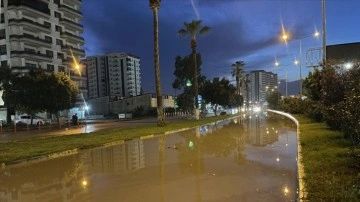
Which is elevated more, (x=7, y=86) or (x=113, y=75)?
(x=113, y=75)

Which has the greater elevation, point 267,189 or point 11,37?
point 11,37

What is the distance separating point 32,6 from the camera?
3349 inches

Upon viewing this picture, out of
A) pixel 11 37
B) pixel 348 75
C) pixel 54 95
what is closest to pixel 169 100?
pixel 11 37

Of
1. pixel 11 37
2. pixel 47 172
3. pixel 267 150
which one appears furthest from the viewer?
pixel 11 37

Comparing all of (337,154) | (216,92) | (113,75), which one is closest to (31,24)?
(216,92)

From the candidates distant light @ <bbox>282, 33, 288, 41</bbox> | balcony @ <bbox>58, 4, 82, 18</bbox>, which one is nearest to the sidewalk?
distant light @ <bbox>282, 33, 288, 41</bbox>

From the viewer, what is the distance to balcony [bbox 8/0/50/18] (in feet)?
271

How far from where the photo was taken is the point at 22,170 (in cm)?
1287

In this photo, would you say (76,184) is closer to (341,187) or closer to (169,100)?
(341,187)

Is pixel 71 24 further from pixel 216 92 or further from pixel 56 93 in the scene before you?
pixel 56 93

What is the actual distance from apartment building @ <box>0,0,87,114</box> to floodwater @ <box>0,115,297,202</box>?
68579 millimetres

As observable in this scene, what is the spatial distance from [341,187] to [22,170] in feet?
32.2

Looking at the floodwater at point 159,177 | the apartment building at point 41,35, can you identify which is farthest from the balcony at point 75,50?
the floodwater at point 159,177

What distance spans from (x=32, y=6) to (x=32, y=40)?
7538mm
